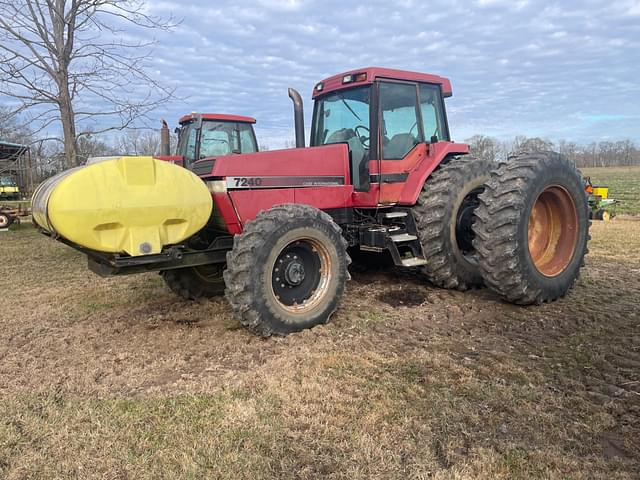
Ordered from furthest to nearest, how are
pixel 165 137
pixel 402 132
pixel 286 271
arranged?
pixel 165 137, pixel 402 132, pixel 286 271

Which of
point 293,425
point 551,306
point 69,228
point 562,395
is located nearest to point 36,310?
point 69,228

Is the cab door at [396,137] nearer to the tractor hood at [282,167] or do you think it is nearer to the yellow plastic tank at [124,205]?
the tractor hood at [282,167]

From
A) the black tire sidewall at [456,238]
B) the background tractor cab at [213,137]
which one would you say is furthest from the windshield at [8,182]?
the black tire sidewall at [456,238]

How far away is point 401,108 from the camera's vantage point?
18.3 feet

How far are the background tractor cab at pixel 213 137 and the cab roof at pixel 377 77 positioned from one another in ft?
15.6

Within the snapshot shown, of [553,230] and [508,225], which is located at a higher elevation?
[508,225]

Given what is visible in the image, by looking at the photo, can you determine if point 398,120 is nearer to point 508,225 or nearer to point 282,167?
point 282,167

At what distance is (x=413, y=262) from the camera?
520 cm

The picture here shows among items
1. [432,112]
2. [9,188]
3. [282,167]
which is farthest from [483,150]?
[9,188]

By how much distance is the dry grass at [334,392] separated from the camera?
8.14 feet

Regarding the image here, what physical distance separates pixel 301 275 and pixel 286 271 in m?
0.16

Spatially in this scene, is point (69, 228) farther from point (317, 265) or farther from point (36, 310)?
point (36, 310)

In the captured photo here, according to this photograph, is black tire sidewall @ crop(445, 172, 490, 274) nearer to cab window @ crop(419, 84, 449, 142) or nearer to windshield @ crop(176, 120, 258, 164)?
cab window @ crop(419, 84, 449, 142)

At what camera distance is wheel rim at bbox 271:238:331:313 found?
4.33 metres
